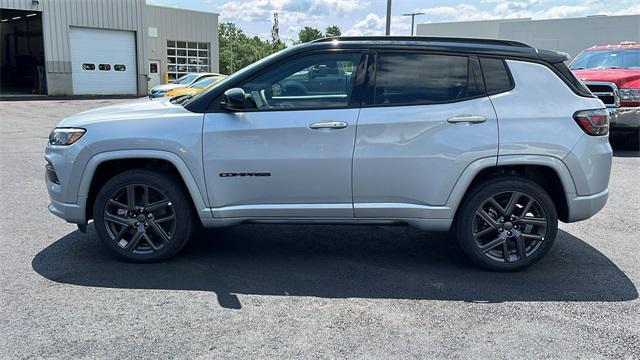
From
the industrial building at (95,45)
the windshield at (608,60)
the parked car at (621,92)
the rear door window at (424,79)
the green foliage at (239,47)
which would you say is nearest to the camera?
the rear door window at (424,79)

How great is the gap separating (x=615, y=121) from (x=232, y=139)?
9041 mm

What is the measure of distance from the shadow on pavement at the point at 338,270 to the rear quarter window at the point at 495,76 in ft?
5.03

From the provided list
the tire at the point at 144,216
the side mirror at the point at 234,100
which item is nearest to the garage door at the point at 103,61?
the tire at the point at 144,216

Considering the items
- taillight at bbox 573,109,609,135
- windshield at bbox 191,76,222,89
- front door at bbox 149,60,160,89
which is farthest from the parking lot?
front door at bbox 149,60,160,89

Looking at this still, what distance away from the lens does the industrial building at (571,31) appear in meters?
45.3

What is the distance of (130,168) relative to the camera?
456 cm

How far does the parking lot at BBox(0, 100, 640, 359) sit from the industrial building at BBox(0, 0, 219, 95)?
26.0 meters

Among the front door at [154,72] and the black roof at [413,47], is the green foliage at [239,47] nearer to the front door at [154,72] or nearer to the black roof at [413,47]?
the front door at [154,72]

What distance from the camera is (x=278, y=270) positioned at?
14.8ft

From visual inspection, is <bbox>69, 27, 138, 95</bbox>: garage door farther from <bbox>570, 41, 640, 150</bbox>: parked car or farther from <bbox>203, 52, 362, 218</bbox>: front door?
<bbox>203, 52, 362, 218</bbox>: front door

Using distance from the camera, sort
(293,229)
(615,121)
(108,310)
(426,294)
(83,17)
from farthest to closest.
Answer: (83,17)
(615,121)
(293,229)
(426,294)
(108,310)

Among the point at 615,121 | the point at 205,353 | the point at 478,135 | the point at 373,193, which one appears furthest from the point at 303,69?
the point at 615,121

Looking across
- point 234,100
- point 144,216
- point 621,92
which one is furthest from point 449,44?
point 621,92

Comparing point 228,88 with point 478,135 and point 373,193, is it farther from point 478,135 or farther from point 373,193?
point 478,135
